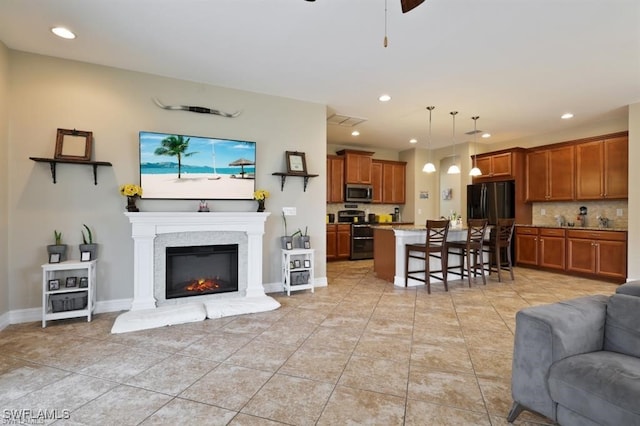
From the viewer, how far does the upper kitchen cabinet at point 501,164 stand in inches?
257

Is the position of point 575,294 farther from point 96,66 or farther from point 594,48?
point 96,66

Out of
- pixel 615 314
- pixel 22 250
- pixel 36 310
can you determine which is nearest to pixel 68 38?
pixel 22 250

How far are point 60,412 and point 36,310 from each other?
2.14 metres

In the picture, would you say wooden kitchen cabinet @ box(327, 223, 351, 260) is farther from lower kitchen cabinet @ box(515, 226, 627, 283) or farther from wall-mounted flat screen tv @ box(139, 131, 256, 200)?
lower kitchen cabinet @ box(515, 226, 627, 283)

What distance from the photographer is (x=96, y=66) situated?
3.51 metres

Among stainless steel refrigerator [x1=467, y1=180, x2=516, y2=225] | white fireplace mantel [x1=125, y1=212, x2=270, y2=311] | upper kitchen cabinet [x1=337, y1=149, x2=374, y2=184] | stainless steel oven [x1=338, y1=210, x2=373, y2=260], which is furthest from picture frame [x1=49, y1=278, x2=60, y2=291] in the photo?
stainless steel refrigerator [x1=467, y1=180, x2=516, y2=225]

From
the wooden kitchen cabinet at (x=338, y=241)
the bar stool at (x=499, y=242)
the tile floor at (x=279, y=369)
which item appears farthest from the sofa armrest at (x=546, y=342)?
the wooden kitchen cabinet at (x=338, y=241)

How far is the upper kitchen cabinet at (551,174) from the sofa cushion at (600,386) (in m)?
5.57

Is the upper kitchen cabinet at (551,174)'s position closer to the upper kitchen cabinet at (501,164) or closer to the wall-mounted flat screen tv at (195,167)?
the upper kitchen cabinet at (501,164)

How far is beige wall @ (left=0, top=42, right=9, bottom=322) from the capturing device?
3074 millimetres

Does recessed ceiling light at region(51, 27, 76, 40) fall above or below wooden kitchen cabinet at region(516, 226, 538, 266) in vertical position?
above

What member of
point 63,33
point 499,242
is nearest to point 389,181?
point 499,242

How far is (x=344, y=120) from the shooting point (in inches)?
225

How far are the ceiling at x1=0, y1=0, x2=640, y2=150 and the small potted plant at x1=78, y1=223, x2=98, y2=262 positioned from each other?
1766 millimetres
